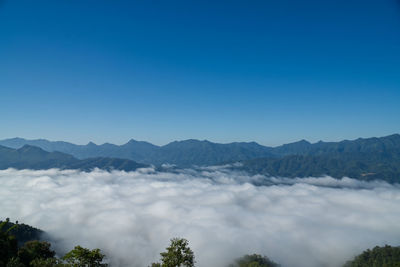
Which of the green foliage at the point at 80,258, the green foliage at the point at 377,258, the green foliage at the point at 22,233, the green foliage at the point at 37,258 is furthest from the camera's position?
the green foliage at the point at 377,258

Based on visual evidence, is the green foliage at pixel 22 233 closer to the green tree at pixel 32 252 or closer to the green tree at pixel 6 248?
the green tree at pixel 32 252

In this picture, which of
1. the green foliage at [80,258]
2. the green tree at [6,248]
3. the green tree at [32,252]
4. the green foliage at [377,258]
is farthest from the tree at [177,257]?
the green foliage at [377,258]

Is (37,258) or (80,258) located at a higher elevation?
(80,258)

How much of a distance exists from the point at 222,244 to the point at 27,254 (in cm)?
17474

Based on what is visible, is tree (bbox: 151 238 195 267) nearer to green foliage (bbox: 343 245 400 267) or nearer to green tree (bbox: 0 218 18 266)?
green tree (bbox: 0 218 18 266)

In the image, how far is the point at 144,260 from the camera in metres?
179

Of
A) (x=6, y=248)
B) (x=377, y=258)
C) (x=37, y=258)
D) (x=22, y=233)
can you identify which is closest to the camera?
(x=37, y=258)

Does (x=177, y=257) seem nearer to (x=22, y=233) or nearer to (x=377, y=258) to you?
(x=22, y=233)

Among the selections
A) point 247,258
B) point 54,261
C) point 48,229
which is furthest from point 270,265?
point 48,229

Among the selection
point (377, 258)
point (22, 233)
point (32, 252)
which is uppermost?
point (32, 252)

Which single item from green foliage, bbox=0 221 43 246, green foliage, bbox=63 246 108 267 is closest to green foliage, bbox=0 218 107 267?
green foliage, bbox=63 246 108 267

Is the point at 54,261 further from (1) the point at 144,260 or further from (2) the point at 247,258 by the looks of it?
(1) the point at 144,260

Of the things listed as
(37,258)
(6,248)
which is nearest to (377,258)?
(37,258)

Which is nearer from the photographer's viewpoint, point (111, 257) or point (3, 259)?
point (3, 259)
